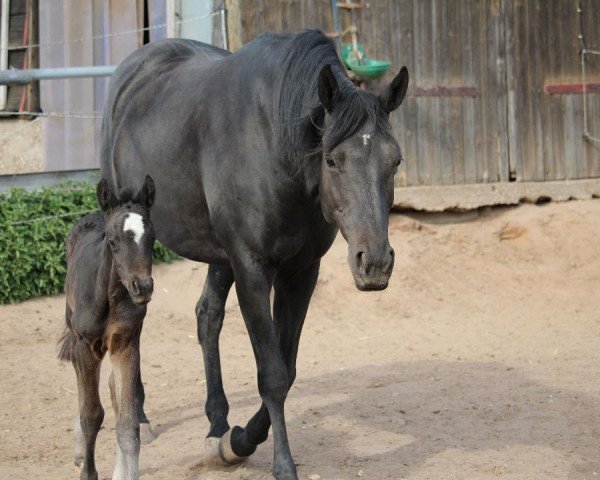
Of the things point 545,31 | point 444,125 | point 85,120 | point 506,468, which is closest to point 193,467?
point 506,468

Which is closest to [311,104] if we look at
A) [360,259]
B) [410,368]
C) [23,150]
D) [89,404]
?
[360,259]

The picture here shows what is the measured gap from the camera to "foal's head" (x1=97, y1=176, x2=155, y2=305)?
4141 mm

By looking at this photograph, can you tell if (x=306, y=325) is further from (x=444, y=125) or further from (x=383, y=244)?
(x=383, y=244)

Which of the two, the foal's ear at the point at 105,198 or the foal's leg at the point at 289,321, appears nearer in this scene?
the foal's ear at the point at 105,198

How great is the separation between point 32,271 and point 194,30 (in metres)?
2.80

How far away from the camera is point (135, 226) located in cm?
423

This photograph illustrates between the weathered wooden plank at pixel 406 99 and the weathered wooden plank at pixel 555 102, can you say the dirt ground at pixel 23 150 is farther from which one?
the weathered wooden plank at pixel 555 102

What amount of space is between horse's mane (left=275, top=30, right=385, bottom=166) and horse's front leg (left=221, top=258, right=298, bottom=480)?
64 centimetres

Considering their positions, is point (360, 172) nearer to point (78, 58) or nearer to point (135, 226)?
point (135, 226)

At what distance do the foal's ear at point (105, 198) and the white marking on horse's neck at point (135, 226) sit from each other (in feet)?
0.63

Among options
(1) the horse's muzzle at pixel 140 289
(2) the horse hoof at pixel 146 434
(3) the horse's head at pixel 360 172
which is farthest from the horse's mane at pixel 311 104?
(2) the horse hoof at pixel 146 434

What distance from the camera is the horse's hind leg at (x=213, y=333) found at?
237 inches

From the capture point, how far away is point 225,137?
16.7 ft

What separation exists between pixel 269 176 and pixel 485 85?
20.6ft
